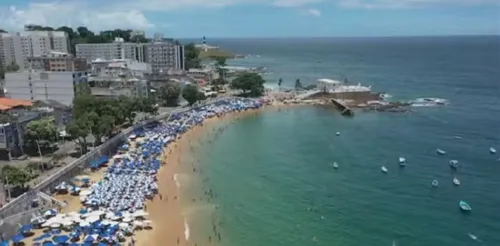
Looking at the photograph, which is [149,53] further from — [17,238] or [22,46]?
[17,238]

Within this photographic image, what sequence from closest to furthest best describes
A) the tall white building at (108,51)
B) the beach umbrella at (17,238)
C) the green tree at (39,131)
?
the beach umbrella at (17,238) < the green tree at (39,131) < the tall white building at (108,51)

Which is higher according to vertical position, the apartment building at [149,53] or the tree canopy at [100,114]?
the apartment building at [149,53]

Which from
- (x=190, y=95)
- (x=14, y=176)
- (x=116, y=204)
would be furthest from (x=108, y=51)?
(x=116, y=204)

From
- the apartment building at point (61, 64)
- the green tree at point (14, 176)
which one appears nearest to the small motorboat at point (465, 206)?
the green tree at point (14, 176)

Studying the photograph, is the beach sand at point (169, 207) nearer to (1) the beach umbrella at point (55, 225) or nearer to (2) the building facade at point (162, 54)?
(1) the beach umbrella at point (55, 225)

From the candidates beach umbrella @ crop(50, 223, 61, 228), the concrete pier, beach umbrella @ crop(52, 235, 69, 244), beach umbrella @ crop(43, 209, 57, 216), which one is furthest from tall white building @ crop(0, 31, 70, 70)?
beach umbrella @ crop(52, 235, 69, 244)
